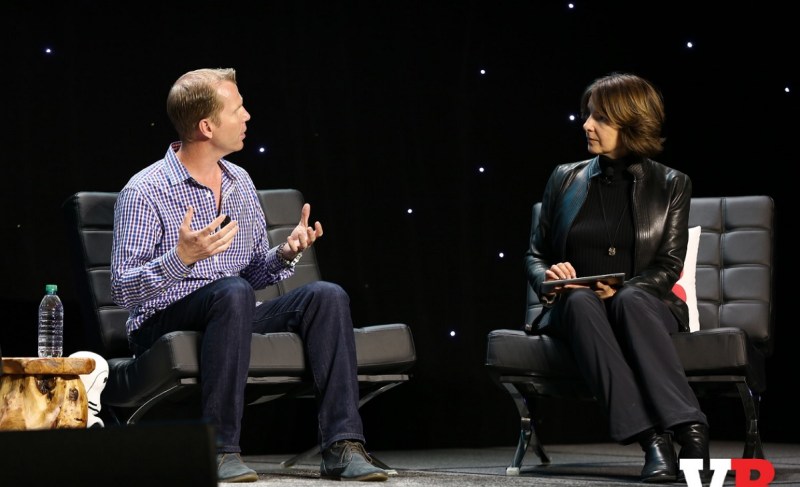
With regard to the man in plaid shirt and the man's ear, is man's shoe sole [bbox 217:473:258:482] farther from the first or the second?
the man's ear

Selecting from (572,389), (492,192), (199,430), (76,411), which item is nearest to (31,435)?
(199,430)

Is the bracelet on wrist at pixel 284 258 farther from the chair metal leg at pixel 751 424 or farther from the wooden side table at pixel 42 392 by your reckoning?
the chair metal leg at pixel 751 424

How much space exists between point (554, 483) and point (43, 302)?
5.66 feet

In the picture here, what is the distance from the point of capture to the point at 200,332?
287 cm

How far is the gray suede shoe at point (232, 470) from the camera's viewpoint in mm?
2697

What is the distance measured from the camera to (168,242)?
3.07 m

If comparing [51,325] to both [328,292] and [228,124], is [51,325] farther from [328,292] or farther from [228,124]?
[328,292]

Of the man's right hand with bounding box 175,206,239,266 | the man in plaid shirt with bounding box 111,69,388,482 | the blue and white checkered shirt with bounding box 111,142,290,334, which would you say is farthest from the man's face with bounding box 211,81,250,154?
the man's right hand with bounding box 175,206,239,266

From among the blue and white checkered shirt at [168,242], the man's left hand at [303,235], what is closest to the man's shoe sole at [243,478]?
the blue and white checkered shirt at [168,242]

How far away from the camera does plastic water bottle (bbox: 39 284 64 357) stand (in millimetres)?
3541

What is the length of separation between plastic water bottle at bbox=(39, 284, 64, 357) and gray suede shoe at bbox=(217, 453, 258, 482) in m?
0.99

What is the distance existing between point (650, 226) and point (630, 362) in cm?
47

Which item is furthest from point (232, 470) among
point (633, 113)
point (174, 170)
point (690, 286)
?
point (690, 286)

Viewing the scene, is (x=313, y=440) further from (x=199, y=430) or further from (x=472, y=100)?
(x=199, y=430)
